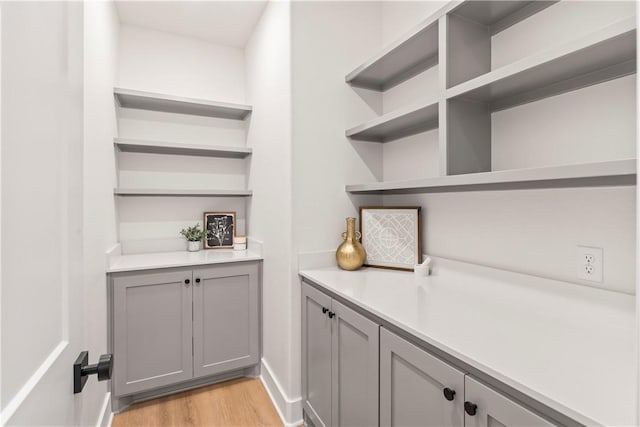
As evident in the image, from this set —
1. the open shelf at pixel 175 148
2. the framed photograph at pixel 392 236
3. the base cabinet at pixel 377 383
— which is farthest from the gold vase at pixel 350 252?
the open shelf at pixel 175 148

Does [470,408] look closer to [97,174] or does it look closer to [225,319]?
[225,319]

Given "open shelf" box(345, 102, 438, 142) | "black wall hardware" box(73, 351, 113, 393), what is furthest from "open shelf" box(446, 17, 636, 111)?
"black wall hardware" box(73, 351, 113, 393)

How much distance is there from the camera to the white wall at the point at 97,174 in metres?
1.43

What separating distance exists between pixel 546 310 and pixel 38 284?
4.57ft

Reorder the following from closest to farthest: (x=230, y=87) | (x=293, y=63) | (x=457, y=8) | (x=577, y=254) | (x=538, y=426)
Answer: (x=538, y=426) → (x=577, y=254) → (x=457, y=8) → (x=293, y=63) → (x=230, y=87)

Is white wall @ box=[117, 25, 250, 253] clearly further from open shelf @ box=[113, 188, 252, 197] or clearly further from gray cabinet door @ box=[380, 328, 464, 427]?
gray cabinet door @ box=[380, 328, 464, 427]

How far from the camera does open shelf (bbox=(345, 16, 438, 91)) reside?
4.90 feet

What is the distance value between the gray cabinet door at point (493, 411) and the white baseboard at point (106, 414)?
1816mm

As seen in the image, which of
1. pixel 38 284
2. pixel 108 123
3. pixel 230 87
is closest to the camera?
→ pixel 38 284

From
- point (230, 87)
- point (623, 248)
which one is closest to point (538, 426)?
point (623, 248)

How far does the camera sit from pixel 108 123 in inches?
79.4

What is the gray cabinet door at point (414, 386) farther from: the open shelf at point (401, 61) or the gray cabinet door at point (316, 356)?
the open shelf at point (401, 61)

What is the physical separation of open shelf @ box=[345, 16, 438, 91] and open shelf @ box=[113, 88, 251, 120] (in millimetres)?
1038

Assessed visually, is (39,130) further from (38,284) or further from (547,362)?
(547,362)
